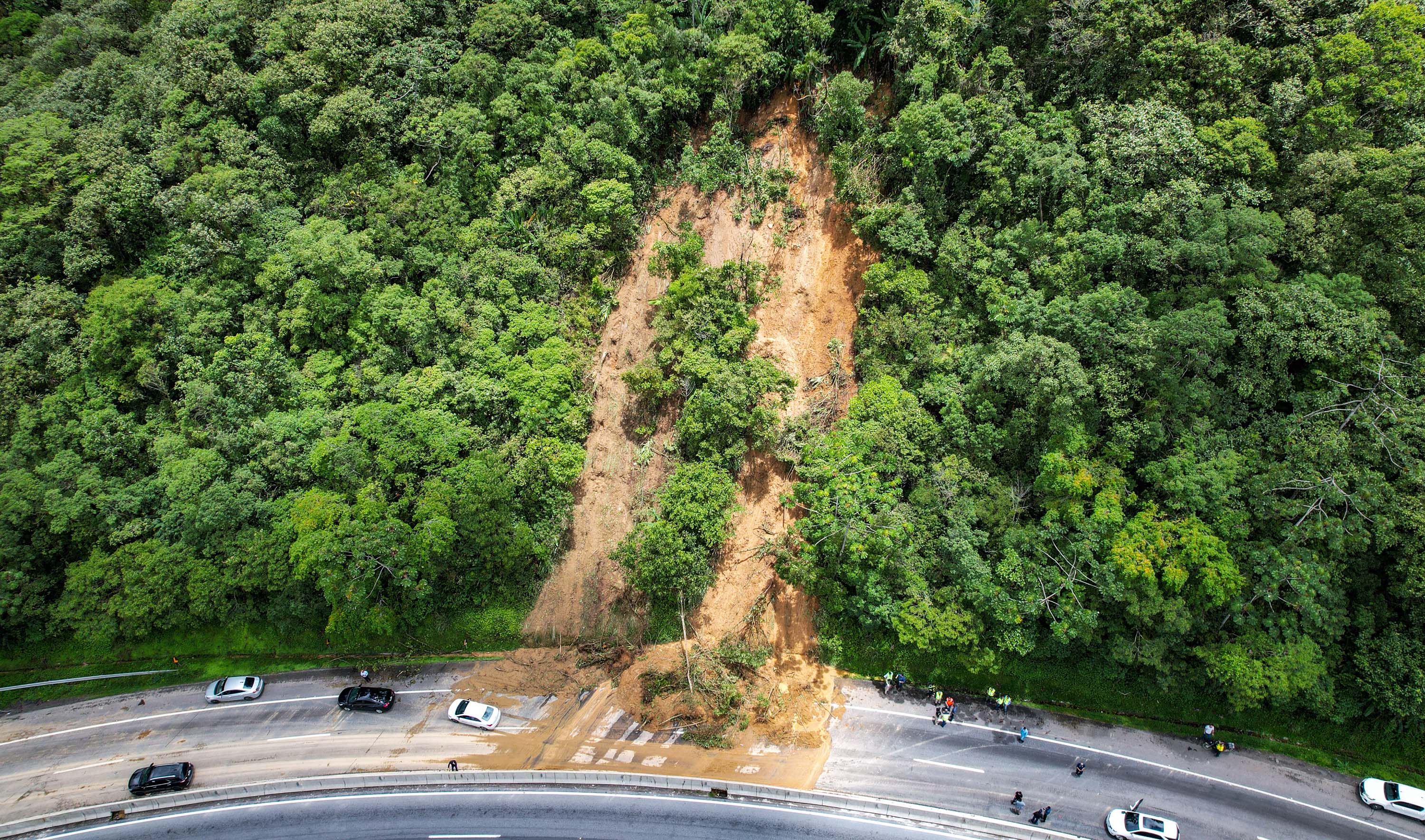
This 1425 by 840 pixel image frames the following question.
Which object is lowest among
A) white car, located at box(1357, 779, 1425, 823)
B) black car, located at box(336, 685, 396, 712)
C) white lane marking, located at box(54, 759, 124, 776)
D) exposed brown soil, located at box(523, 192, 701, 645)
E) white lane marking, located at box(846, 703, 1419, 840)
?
white lane marking, located at box(54, 759, 124, 776)

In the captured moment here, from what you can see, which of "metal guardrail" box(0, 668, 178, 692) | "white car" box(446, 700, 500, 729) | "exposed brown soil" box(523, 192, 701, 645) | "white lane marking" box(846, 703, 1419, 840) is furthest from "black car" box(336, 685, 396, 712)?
"white lane marking" box(846, 703, 1419, 840)

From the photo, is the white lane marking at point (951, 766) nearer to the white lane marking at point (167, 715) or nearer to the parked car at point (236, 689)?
the white lane marking at point (167, 715)

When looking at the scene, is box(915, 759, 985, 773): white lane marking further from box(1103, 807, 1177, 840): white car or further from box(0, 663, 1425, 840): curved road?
box(1103, 807, 1177, 840): white car

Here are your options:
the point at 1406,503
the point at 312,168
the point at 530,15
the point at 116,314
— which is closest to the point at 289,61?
the point at 312,168

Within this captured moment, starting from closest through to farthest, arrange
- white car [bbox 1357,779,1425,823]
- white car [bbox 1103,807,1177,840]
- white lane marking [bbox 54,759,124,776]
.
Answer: white car [bbox 1103,807,1177,840] → white car [bbox 1357,779,1425,823] → white lane marking [bbox 54,759,124,776]

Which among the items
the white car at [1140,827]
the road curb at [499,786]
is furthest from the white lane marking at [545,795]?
the white car at [1140,827]

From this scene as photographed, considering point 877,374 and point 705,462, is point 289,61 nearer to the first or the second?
point 705,462

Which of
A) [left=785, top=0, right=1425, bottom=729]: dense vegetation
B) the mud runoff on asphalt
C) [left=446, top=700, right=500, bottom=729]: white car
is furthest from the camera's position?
[left=446, top=700, right=500, bottom=729]: white car
